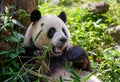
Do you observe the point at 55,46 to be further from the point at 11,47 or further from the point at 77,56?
the point at 11,47

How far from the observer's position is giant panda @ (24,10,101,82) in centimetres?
367

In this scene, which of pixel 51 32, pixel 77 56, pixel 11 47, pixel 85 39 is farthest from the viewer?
pixel 85 39

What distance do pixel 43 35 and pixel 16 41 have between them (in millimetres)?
686

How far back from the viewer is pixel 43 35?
3801 millimetres

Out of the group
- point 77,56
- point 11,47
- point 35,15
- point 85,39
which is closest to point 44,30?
point 35,15

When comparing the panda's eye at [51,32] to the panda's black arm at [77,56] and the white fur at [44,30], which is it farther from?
the panda's black arm at [77,56]

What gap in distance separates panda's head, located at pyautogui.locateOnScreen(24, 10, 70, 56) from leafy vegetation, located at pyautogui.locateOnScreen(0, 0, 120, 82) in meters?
0.15

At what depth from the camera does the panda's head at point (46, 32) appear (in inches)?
147

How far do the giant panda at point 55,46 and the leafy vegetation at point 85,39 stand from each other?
0.17 metres

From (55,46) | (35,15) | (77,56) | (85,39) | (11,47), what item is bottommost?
(85,39)

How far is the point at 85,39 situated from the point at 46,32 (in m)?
2.20

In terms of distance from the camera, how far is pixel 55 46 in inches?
Result: 144

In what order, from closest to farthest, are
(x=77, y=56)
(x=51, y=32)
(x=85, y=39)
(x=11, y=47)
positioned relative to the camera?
(x=11, y=47) < (x=77, y=56) < (x=51, y=32) < (x=85, y=39)

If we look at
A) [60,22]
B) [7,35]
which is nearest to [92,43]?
[60,22]
